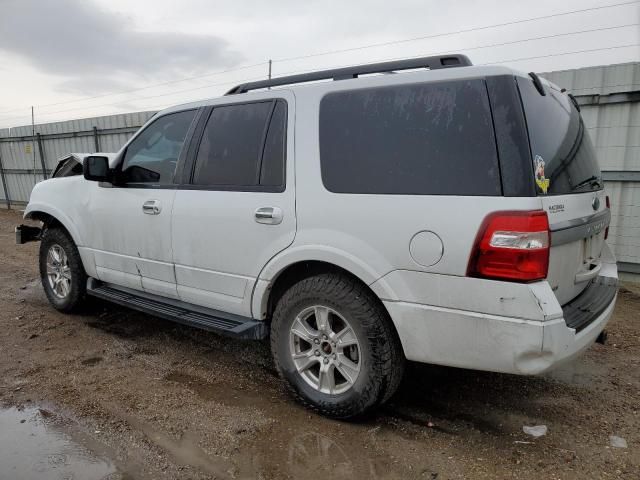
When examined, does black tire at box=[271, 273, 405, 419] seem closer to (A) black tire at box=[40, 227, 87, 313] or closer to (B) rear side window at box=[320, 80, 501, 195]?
(B) rear side window at box=[320, 80, 501, 195]

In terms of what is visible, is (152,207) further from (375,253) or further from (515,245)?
(515,245)

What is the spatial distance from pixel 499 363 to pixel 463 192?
86 cm

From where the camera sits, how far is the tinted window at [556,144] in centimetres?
226

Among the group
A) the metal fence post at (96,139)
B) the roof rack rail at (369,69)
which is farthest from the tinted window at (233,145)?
the metal fence post at (96,139)

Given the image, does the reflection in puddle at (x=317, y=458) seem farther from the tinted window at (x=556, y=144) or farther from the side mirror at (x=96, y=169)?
the side mirror at (x=96, y=169)

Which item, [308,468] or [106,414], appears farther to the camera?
[106,414]

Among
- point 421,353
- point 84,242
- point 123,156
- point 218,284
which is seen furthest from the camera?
point 84,242

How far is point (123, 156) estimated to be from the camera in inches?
A: 158

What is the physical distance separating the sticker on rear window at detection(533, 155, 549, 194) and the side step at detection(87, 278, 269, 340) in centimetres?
192

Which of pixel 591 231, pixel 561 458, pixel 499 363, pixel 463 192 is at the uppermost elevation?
pixel 463 192

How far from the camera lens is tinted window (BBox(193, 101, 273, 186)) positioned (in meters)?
3.13

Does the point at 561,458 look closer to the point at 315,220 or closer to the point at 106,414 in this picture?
the point at 315,220

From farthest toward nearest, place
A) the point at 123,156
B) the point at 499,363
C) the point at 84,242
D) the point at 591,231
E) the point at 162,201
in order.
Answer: the point at 84,242 → the point at 123,156 → the point at 162,201 → the point at 591,231 → the point at 499,363

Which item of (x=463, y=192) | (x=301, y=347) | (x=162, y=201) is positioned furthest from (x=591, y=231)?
(x=162, y=201)
